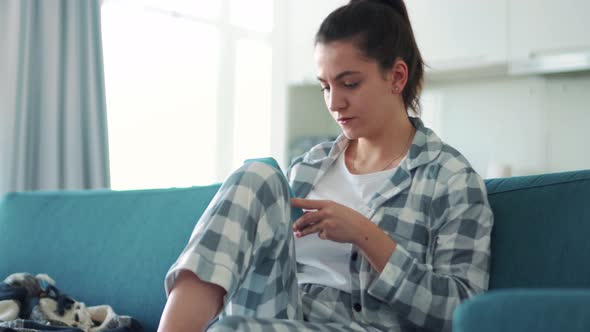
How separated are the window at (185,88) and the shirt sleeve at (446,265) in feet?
9.62

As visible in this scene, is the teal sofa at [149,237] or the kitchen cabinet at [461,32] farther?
the kitchen cabinet at [461,32]

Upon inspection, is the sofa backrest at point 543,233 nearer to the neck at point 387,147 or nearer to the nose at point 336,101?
the neck at point 387,147

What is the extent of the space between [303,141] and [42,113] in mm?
1838

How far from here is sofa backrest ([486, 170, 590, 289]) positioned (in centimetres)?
122

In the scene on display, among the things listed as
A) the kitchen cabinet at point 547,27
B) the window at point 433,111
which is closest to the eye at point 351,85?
the kitchen cabinet at point 547,27

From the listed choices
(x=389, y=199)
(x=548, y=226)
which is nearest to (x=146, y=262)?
(x=389, y=199)

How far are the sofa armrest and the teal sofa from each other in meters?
0.38

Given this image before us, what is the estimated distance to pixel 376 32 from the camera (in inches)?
56.2

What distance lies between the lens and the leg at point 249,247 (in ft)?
3.33

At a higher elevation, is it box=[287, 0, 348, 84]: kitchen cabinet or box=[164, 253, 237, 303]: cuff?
box=[287, 0, 348, 84]: kitchen cabinet

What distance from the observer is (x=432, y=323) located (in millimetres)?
1178

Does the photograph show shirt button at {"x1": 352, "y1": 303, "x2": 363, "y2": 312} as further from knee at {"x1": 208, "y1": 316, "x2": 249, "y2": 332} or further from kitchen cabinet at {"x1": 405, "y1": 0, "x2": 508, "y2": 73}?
kitchen cabinet at {"x1": 405, "y1": 0, "x2": 508, "y2": 73}

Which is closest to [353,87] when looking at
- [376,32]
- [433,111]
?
[376,32]

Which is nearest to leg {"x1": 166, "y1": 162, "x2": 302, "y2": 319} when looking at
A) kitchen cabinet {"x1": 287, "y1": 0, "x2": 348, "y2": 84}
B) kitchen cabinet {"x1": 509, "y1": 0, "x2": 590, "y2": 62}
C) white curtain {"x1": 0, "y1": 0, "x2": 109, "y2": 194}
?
white curtain {"x1": 0, "y1": 0, "x2": 109, "y2": 194}
